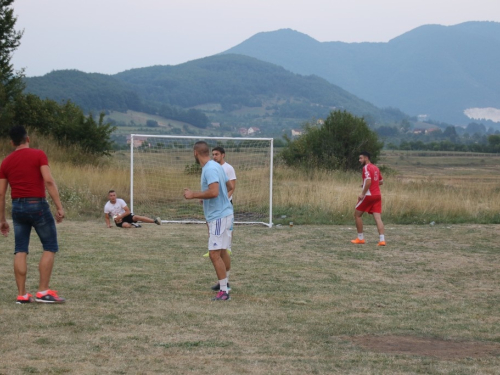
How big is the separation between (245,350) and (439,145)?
268 feet

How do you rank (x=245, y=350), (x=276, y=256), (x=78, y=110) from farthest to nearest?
1. (x=78, y=110)
2. (x=276, y=256)
3. (x=245, y=350)

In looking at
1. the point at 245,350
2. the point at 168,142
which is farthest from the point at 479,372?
the point at 168,142

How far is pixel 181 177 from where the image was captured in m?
22.0

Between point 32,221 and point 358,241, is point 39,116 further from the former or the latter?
point 32,221

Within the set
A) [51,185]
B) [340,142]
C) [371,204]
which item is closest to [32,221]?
[51,185]

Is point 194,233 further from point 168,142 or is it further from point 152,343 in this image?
point 152,343

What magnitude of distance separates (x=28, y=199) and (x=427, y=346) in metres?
4.39

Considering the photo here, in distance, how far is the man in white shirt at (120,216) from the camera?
1675cm

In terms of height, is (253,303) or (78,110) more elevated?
(78,110)

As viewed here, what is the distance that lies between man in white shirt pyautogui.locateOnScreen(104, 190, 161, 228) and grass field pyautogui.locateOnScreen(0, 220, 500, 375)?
2.21 m

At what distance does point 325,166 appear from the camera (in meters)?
32.6

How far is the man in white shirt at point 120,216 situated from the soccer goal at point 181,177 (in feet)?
8.91

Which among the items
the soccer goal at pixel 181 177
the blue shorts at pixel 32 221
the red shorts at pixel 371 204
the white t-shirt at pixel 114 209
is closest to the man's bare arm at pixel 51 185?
the blue shorts at pixel 32 221

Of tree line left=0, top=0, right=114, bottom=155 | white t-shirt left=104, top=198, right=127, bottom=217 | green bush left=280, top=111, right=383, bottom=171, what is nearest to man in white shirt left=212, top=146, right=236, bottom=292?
white t-shirt left=104, top=198, right=127, bottom=217
